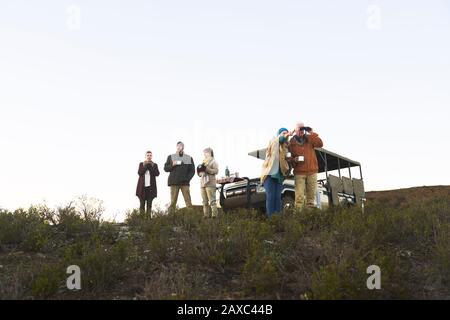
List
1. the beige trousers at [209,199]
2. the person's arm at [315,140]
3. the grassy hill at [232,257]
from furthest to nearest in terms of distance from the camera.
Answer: the beige trousers at [209,199] < the person's arm at [315,140] < the grassy hill at [232,257]

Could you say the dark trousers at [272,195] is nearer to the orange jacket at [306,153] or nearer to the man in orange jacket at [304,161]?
the man in orange jacket at [304,161]

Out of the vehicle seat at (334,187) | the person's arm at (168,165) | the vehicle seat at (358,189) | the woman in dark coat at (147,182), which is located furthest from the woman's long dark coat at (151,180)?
the vehicle seat at (358,189)

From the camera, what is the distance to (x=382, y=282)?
531 centimetres

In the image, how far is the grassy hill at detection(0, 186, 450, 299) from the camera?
210 inches

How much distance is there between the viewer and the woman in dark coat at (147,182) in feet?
38.2

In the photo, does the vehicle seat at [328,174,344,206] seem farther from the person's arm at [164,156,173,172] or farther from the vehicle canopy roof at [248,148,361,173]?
the person's arm at [164,156,173,172]

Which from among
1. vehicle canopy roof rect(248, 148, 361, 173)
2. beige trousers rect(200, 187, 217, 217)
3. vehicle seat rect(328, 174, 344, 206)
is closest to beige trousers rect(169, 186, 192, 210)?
beige trousers rect(200, 187, 217, 217)

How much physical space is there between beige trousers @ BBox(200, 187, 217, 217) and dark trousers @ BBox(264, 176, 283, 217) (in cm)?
164

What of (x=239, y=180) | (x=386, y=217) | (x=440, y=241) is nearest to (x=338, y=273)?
(x=440, y=241)

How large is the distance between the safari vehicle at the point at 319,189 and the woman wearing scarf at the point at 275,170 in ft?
1.33

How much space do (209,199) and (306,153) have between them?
8.18ft

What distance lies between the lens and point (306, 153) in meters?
9.55
